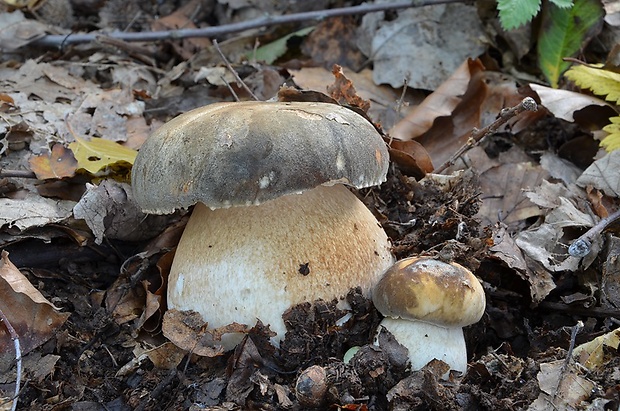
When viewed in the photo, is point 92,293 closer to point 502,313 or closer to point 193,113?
point 193,113

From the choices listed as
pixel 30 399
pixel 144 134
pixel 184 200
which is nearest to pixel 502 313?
pixel 184 200

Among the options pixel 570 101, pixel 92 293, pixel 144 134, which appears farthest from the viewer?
pixel 144 134

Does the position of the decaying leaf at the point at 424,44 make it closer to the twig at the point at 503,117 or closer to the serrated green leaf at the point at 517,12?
the serrated green leaf at the point at 517,12

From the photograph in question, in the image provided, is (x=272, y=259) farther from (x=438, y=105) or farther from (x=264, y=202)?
(x=438, y=105)

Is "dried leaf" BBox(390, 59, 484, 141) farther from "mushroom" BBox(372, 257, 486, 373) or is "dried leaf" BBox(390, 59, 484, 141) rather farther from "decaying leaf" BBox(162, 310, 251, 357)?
"decaying leaf" BBox(162, 310, 251, 357)

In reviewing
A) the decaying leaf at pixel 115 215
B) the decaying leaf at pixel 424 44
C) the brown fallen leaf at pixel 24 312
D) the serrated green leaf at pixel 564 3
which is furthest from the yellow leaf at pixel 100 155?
the serrated green leaf at pixel 564 3

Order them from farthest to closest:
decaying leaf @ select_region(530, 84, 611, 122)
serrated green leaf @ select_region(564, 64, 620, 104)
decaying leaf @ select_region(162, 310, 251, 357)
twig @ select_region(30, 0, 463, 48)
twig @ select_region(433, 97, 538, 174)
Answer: twig @ select_region(30, 0, 463, 48), decaying leaf @ select_region(530, 84, 611, 122), serrated green leaf @ select_region(564, 64, 620, 104), twig @ select_region(433, 97, 538, 174), decaying leaf @ select_region(162, 310, 251, 357)

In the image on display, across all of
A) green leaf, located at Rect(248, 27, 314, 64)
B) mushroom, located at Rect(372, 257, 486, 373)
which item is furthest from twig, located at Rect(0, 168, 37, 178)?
green leaf, located at Rect(248, 27, 314, 64)

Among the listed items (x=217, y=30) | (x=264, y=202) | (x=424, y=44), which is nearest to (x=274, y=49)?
(x=217, y=30)
